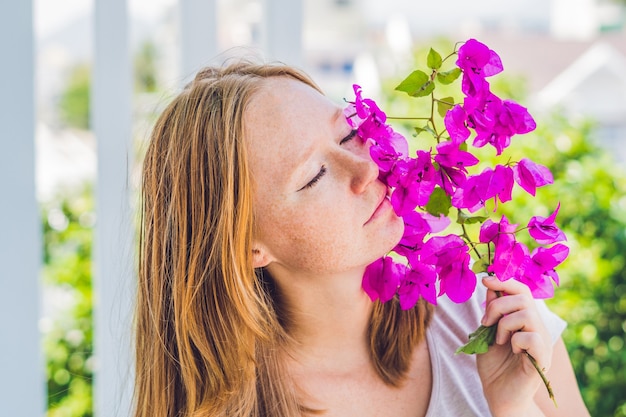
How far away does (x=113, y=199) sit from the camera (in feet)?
6.32

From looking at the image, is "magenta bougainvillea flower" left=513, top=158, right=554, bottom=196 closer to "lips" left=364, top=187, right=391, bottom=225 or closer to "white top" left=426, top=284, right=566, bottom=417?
"lips" left=364, top=187, right=391, bottom=225

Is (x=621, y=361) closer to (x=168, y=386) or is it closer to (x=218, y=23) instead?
(x=218, y=23)

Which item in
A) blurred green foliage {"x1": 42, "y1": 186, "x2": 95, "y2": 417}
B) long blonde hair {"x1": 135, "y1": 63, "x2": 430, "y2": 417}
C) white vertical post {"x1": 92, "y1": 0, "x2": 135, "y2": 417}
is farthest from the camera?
blurred green foliage {"x1": 42, "y1": 186, "x2": 95, "y2": 417}

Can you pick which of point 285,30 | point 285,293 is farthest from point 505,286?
point 285,30

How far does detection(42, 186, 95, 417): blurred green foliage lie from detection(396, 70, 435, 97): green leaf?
2410mm

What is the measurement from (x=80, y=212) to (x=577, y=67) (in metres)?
18.4

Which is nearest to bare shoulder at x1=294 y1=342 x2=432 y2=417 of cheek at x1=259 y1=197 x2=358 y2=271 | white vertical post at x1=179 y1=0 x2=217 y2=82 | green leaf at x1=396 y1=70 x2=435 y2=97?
cheek at x1=259 y1=197 x2=358 y2=271

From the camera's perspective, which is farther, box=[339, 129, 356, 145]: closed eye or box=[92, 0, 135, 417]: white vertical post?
box=[92, 0, 135, 417]: white vertical post

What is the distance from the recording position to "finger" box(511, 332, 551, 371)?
1186 mm

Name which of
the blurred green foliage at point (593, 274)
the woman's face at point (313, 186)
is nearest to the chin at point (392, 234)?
the woman's face at point (313, 186)

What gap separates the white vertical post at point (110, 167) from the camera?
190 centimetres

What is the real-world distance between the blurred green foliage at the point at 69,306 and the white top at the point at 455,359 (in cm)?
201

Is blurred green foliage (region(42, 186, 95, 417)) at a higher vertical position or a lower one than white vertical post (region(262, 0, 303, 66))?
lower

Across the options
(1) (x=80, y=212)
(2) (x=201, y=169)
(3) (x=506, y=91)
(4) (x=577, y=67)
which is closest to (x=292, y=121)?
(2) (x=201, y=169)
